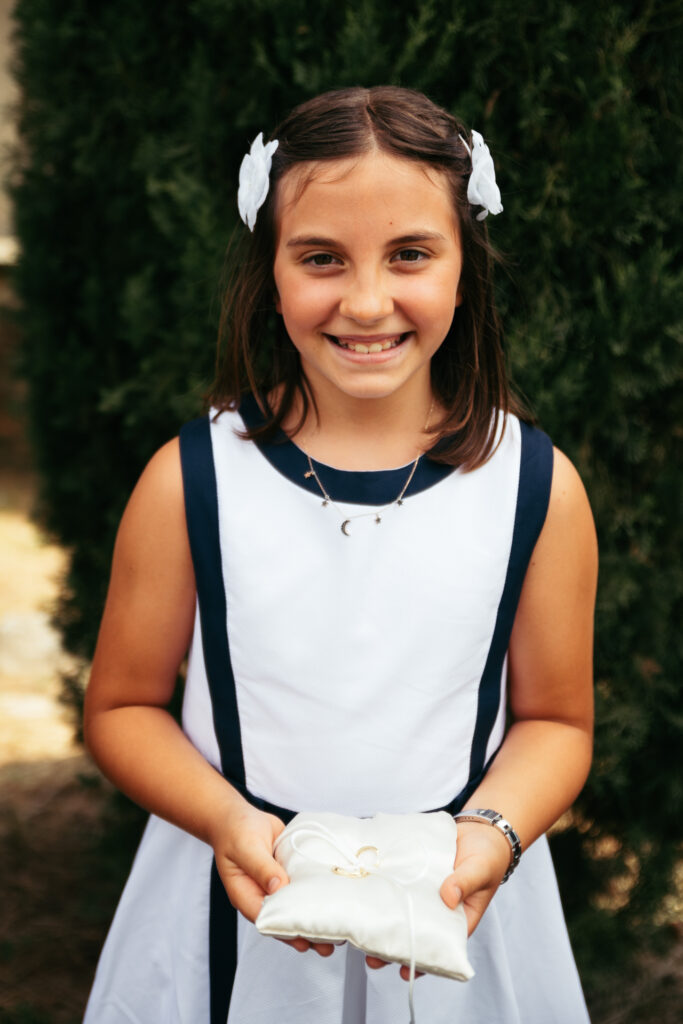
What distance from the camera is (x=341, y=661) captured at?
168 centimetres

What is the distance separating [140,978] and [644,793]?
4.75ft

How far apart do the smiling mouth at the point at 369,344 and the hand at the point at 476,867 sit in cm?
81

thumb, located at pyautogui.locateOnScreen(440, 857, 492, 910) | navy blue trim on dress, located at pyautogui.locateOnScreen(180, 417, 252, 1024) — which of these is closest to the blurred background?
navy blue trim on dress, located at pyautogui.locateOnScreen(180, 417, 252, 1024)

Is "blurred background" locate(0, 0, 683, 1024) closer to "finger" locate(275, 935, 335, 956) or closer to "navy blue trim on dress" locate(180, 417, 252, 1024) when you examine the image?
"navy blue trim on dress" locate(180, 417, 252, 1024)

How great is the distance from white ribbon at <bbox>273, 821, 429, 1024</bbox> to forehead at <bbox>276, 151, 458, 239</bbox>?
3.08 ft

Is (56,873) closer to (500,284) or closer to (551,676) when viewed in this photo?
(551,676)

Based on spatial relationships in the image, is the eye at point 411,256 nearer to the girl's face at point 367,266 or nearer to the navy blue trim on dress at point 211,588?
the girl's face at point 367,266

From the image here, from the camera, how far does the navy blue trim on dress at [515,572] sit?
1.73 metres

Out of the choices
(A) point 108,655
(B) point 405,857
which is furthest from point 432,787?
(A) point 108,655

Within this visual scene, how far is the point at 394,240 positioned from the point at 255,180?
318 mm

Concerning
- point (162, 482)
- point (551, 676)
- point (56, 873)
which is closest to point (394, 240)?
point (162, 482)

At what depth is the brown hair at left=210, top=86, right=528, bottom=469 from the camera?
161cm

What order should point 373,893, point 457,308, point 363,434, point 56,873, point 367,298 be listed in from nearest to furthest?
point 373,893 < point 367,298 < point 363,434 < point 457,308 < point 56,873

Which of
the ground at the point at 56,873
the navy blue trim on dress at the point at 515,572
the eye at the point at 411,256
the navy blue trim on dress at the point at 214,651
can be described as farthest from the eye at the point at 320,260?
the ground at the point at 56,873
